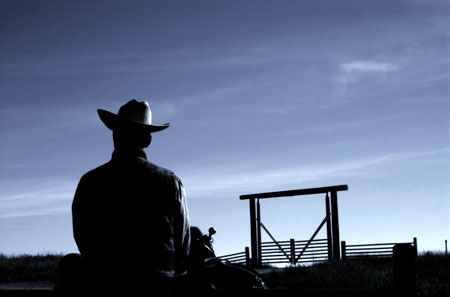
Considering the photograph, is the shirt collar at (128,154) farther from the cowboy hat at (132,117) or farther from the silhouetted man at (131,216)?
the cowboy hat at (132,117)

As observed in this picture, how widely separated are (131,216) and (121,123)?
69 centimetres

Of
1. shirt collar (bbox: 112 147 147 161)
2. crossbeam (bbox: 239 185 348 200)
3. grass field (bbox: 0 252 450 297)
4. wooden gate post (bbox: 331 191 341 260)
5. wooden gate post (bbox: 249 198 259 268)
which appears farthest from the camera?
wooden gate post (bbox: 249 198 259 268)

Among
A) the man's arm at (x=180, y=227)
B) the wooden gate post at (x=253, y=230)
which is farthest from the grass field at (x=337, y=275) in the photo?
the man's arm at (x=180, y=227)

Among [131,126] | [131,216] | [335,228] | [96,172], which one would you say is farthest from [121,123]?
[335,228]

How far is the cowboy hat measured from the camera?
3980 mm

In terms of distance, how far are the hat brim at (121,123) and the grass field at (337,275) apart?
9346mm

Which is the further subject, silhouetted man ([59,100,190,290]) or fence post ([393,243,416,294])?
fence post ([393,243,416,294])

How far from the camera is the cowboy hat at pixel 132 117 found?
3.98 metres

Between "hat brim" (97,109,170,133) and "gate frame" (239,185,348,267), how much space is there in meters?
17.0

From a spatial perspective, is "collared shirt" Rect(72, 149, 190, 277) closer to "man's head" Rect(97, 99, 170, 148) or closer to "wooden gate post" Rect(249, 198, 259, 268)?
"man's head" Rect(97, 99, 170, 148)

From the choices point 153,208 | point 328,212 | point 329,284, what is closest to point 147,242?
point 153,208

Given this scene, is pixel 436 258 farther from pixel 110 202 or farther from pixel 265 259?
pixel 110 202

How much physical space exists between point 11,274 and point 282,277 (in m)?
8.04

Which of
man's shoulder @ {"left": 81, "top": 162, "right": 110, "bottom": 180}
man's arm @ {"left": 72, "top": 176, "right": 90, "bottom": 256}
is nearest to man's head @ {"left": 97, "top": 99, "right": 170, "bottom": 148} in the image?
man's shoulder @ {"left": 81, "top": 162, "right": 110, "bottom": 180}
